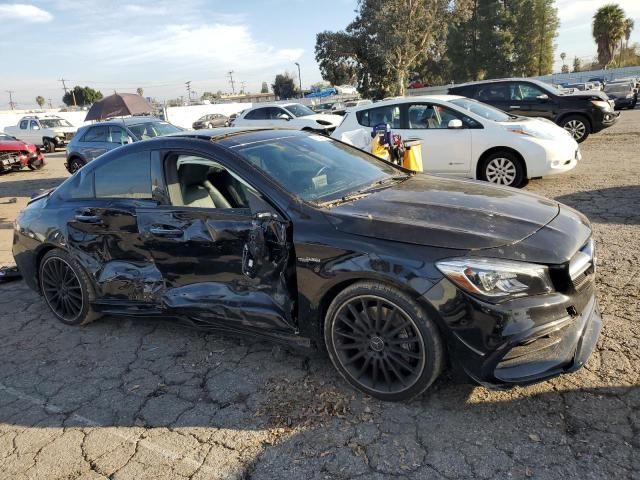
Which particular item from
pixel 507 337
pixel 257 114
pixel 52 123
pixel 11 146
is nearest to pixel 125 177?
pixel 507 337

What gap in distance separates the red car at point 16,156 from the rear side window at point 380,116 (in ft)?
39.7

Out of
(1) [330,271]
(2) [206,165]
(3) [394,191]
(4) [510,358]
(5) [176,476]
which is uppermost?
(2) [206,165]

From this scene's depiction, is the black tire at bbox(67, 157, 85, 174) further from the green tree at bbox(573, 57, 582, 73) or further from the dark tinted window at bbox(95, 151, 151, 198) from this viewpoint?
the green tree at bbox(573, 57, 582, 73)

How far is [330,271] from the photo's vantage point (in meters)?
2.88

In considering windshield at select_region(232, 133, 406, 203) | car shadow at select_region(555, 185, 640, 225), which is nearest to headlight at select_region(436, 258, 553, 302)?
windshield at select_region(232, 133, 406, 203)

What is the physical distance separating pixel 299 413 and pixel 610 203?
5.65 metres

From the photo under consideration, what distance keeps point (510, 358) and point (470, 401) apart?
0.46m

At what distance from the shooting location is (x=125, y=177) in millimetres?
3988

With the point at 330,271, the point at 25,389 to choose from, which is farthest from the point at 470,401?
the point at 25,389

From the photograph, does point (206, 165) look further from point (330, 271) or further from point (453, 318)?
point (453, 318)

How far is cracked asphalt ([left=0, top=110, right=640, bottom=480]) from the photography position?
96.7 inches

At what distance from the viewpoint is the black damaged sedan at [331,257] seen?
102 inches

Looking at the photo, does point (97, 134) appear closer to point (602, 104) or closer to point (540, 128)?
point (540, 128)

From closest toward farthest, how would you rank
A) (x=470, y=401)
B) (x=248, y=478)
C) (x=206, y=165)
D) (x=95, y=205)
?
(x=248, y=478)
(x=470, y=401)
(x=206, y=165)
(x=95, y=205)
